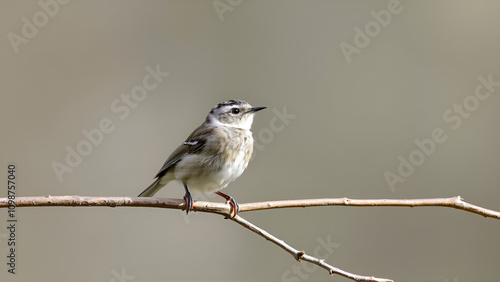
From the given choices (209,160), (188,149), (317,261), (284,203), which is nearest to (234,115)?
(188,149)

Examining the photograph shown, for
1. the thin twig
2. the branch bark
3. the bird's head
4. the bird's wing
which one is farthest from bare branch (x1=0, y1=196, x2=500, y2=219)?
the bird's head

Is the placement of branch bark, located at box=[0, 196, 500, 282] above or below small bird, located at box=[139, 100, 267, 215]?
below

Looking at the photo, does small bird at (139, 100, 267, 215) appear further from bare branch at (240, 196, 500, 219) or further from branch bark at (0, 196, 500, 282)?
bare branch at (240, 196, 500, 219)

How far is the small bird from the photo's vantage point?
4242 millimetres

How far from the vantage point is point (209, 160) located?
14.0 ft

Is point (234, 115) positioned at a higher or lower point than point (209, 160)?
higher

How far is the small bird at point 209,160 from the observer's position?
4.24 metres

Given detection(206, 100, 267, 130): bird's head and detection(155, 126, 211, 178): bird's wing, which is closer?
detection(155, 126, 211, 178): bird's wing

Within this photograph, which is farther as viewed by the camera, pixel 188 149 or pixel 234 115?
pixel 234 115

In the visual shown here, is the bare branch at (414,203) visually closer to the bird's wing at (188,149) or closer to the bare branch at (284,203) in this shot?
the bare branch at (284,203)

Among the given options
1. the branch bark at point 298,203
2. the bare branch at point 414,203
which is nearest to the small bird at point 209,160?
the branch bark at point 298,203

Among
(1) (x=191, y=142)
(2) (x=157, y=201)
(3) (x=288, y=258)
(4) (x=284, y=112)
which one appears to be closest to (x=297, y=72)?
(4) (x=284, y=112)

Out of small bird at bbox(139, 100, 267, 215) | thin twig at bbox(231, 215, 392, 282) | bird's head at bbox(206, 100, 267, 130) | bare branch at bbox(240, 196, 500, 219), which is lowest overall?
thin twig at bbox(231, 215, 392, 282)

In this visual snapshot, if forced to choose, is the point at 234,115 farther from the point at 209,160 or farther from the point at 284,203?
the point at 284,203
